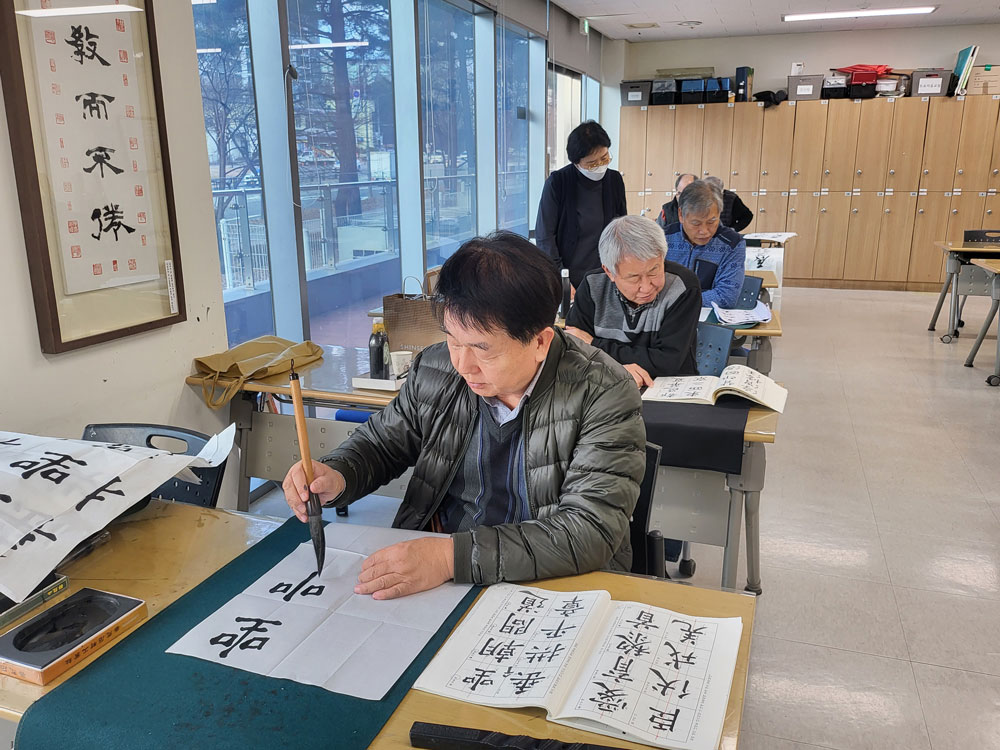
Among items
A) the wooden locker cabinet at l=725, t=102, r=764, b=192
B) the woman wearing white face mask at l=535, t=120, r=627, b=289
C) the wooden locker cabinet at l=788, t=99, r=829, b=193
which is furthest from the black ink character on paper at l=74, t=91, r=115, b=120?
the wooden locker cabinet at l=788, t=99, r=829, b=193

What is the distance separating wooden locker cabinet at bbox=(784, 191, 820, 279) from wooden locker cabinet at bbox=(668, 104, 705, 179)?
1.28 meters

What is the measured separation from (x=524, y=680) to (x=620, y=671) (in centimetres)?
13

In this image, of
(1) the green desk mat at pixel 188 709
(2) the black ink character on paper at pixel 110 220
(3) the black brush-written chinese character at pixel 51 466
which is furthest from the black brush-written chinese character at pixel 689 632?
(2) the black ink character on paper at pixel 110 220

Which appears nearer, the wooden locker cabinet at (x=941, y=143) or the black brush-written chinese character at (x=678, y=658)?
the black brush-written chinese character at (x=678, y=658)

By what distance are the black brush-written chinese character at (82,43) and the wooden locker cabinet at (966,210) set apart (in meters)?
9.32

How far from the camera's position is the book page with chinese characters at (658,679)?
95cm

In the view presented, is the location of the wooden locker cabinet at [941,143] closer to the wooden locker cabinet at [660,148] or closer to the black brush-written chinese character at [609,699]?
the wooden locker cabinet at [660,148]

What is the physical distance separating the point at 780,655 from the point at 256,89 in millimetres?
3139

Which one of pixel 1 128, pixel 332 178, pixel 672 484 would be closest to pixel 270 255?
pixel 332 178

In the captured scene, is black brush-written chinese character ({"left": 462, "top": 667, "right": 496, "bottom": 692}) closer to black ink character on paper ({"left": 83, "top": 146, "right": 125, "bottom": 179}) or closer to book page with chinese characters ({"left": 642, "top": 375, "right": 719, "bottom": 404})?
book page with chinese characters ({"left": 642, "top": 375, "right": 719, "bottom": 404})

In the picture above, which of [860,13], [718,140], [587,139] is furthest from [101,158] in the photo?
[718,140]

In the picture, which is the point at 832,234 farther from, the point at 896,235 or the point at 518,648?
the point at 518,648

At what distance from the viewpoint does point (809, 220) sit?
9.54m

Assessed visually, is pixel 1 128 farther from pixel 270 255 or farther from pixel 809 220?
pixel 809 220
